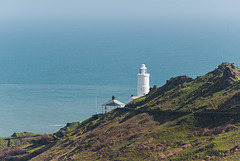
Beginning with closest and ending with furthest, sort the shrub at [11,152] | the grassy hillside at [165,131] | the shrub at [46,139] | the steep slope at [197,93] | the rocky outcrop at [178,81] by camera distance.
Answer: the grassy hillside at [165,131]
the steep slope at [197,93]
the rocky outcrop at [178,81]
the shrub at [11,152]
the shrub at [46,139]

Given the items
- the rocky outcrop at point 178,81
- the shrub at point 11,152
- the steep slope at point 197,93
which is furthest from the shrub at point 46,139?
the rocky outcrop at point 178,81

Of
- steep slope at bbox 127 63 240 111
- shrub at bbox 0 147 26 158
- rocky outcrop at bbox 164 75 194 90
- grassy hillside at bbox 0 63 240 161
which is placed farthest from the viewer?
shrub at bbox 0 147 26 158

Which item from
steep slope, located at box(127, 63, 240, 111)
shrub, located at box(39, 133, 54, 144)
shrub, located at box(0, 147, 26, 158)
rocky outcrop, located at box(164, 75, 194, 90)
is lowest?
shrub, located at box(0, 147, 26, 158)

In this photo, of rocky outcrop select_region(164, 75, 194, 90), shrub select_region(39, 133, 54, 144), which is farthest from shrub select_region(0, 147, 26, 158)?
rocky outcrop select_region(164, 75, 194, 90)

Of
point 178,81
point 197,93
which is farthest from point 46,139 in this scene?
point 197,93

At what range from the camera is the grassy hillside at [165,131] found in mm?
42591

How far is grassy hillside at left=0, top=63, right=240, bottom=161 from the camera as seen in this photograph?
42.6 m

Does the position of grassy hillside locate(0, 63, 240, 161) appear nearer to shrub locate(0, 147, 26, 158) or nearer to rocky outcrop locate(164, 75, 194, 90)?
rocky outcrop locate(164, 75, 194, 90)

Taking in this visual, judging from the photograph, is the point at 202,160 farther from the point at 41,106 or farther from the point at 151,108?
the point at 41,106

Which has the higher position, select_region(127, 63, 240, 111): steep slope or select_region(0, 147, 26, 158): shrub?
select_region(127, 63, 240, 111): steep slope

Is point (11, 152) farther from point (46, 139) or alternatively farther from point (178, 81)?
point (178, 81)

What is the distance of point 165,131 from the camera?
4972 cm

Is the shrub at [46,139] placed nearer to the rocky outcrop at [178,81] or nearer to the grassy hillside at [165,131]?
the grassy hillside at [165,131]

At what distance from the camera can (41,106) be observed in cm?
A: 14400
